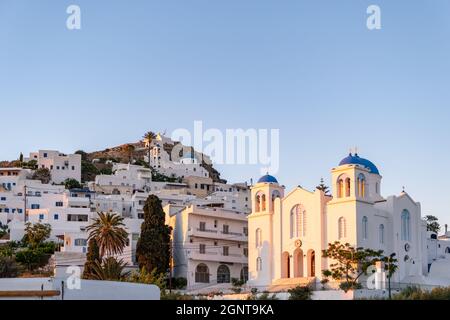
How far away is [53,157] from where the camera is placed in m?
121

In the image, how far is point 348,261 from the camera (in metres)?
58.1

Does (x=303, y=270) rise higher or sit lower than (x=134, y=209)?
lower

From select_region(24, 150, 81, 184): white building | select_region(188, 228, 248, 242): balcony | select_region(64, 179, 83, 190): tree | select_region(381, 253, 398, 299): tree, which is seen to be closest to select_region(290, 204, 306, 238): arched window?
select_region(381, 253, 398, 299): tree

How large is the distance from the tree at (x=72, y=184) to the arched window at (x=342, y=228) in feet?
189

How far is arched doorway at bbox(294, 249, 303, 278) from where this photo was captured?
63.8 metres

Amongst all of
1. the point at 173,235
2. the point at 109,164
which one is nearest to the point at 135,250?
the point at 173,235

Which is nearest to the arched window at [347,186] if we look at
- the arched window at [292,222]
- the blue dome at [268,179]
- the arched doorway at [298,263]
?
the arched window at [292,222]

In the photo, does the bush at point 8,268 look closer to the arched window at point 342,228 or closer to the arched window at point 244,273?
the arched window at point 244,273

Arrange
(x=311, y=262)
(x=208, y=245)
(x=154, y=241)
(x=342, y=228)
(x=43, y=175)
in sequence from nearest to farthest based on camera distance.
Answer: (x=342, y=228) → (x=311, y=262) → (x=154, y=241) → (x=208, y=245) → (x=43, y=175)

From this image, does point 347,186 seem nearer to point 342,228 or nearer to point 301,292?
point 342,228

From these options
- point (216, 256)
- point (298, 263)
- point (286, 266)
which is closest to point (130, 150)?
point (216, 256)

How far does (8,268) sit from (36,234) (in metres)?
12.6
